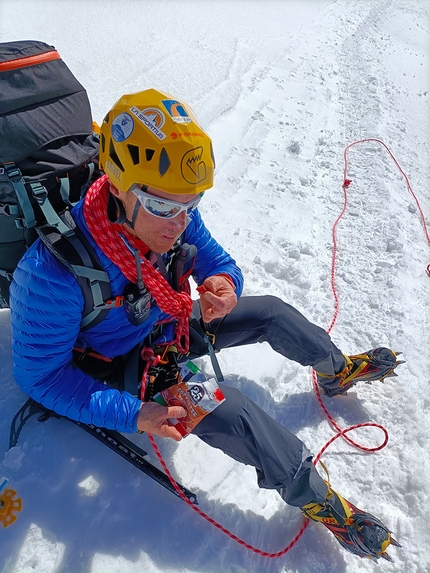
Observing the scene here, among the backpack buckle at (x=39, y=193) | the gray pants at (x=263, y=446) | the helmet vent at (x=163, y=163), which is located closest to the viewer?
the helmet vent at (x=163, y=163)

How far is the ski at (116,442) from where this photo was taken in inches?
113

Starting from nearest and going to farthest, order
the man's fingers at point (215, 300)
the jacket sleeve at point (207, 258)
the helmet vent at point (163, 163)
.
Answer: the helmet vent at point (163, 163) → the man's fingers at point (215, 300) → the jacket sleeve at point (207, 258)

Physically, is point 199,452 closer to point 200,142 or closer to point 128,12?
point 200,142

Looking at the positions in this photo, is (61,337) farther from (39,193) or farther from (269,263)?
(269,263)

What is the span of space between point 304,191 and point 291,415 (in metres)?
3.19

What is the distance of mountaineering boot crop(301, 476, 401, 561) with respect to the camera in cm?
274

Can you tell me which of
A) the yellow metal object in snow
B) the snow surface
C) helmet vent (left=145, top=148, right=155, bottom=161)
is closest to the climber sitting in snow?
helmet vent (left=145, top=148, right=155, bottom=161)

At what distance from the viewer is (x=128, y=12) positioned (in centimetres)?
766

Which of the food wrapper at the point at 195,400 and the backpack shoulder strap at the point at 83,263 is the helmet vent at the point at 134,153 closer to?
the backpack shoulder strap at the point at 83,263

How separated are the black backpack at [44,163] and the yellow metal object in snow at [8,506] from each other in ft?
3.85

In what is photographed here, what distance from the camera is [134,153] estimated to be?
2.05 metres

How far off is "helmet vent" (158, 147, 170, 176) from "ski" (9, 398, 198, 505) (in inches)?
70.2

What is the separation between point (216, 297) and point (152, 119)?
3.63 ft

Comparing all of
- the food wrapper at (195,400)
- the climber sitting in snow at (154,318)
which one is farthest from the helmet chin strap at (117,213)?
the food wrapper at (195,400)
